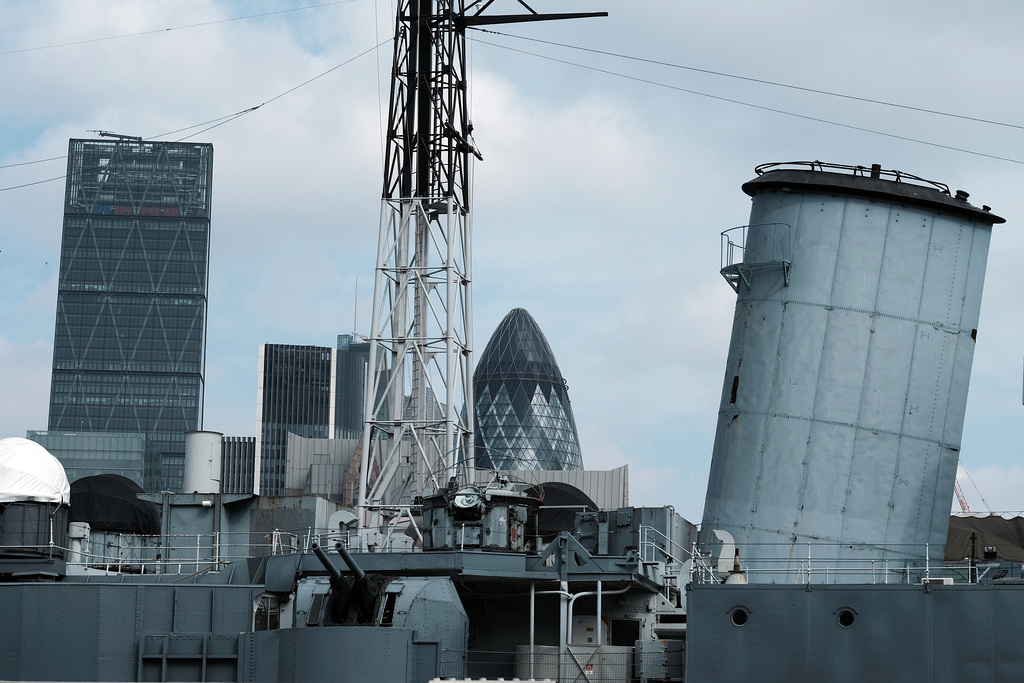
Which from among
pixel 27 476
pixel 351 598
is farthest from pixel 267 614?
pixel 27 476

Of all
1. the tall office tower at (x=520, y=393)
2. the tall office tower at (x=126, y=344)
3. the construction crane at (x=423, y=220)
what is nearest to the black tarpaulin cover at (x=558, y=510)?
the construction crane at (x=423, y=220)

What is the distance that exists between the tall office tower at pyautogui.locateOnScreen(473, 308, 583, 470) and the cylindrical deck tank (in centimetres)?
15595

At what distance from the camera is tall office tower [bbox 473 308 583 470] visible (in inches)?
7195

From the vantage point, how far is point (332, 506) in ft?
128

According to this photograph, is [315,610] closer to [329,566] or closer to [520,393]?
[329,566]

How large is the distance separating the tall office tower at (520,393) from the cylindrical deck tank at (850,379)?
155948mm

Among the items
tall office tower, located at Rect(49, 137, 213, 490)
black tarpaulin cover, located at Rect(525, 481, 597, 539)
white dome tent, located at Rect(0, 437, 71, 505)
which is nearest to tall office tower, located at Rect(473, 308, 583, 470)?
tall office tower, located at Rect(49, 137, 213, 490)

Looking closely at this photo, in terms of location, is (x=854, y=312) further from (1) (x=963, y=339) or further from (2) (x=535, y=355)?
(2) (x=535, y=355)

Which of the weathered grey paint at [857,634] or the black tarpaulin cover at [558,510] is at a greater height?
the weathered grey paint at [857,634]

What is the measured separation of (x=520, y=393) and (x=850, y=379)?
517 feet

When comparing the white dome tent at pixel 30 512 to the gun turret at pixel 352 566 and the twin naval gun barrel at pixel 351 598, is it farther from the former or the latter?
the gun turret at pixel 352 566

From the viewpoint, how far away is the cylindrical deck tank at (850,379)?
2516 centimetres

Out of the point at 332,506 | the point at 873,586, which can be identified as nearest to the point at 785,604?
the point at 873,586

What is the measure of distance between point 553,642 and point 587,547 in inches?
87.0
